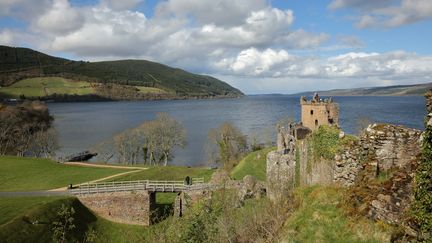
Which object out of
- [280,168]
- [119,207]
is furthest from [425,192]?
[119,207]

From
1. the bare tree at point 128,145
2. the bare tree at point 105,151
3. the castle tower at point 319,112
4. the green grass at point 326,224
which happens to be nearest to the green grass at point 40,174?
→ the bare tree at point 128,145

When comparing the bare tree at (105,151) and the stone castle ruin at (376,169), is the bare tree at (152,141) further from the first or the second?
the stone castle ruin at (376,169)

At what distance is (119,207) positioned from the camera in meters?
39.9

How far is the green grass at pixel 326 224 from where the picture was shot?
11.8 metres

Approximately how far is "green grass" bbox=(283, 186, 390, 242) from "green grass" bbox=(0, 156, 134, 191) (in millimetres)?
38206

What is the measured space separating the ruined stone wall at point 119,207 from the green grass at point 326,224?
2646cm

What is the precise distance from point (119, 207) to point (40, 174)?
55.6 feet

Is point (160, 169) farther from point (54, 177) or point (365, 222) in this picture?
point (365, 222)

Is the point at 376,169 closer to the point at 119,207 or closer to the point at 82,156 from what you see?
the point at 119,207

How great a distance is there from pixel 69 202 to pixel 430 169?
1395 inches

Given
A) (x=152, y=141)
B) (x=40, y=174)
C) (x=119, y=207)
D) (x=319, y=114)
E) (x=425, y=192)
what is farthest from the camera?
(x=152, y=141)

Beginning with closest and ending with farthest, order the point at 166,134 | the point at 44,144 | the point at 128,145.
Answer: the point at 166,134
the point at 128,145
the point at 44,144

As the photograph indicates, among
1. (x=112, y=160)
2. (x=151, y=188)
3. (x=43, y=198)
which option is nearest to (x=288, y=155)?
(x=151, y=188)

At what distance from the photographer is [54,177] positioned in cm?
4919
